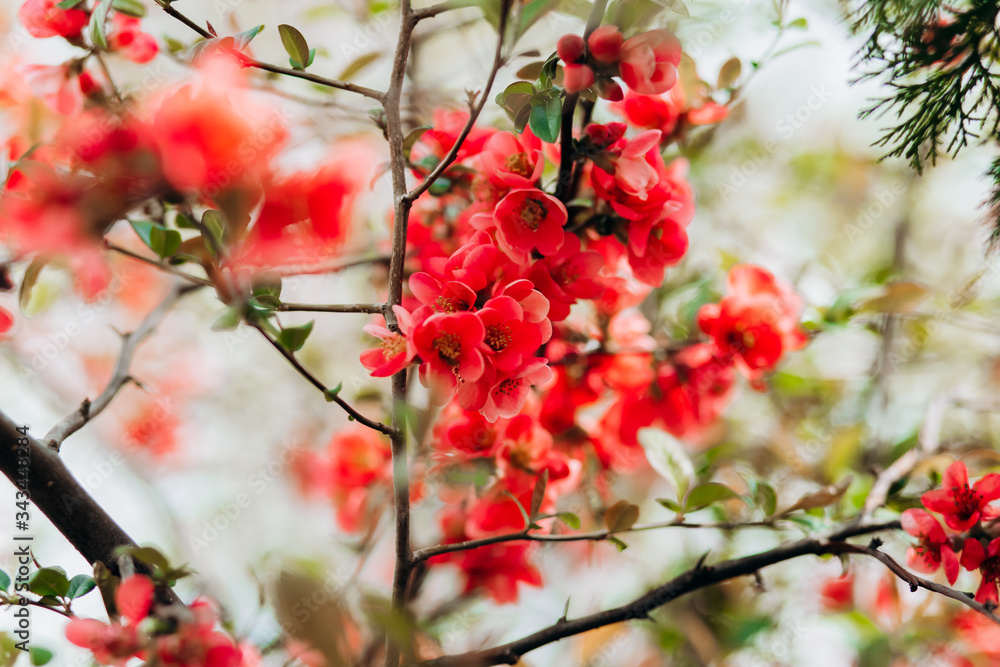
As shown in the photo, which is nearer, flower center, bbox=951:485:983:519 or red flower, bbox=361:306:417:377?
red flower, bbox=361:306:417:377

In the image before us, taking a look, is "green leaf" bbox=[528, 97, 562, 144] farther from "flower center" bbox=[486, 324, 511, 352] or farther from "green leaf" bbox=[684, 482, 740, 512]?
"green leaf" bbox=[684, 482, 740, 512]

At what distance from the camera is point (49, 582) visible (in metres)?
0.56

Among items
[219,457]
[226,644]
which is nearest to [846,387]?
[226,644]

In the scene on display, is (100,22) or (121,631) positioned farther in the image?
(100,22)

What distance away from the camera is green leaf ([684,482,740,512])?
688 millimetres

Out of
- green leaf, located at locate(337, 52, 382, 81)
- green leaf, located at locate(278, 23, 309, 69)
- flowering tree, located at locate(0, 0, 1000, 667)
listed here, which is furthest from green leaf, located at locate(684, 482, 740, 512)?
green leaf, located at locate(337, 52, 382, 81)

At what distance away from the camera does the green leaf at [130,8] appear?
763 mm

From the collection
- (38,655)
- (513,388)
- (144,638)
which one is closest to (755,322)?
(513,388)

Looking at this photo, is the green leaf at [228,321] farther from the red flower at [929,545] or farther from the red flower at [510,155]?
the red flower at [929,545]

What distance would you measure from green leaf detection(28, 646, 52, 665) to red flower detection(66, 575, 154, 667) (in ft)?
0.37

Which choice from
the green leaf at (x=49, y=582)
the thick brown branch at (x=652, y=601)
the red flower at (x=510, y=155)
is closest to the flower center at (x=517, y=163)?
the red flower at (x=510, y=155)

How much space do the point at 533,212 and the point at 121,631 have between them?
19.4 inches

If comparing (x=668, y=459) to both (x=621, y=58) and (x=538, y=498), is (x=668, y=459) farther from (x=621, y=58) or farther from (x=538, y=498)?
(x=621, y=58)

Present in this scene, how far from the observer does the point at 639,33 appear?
55 centimetres
